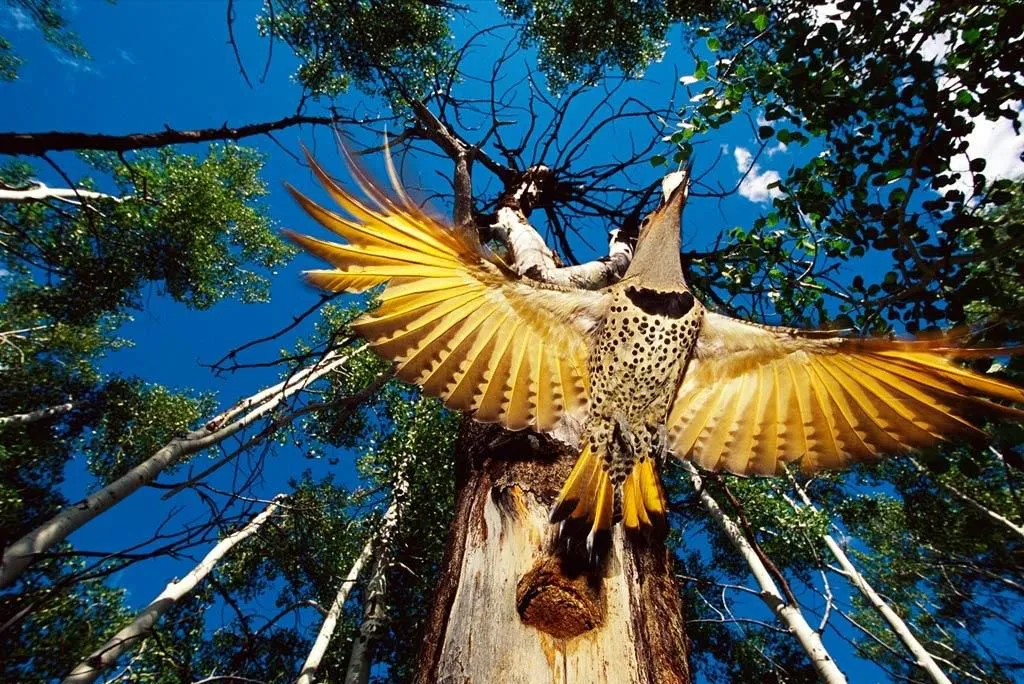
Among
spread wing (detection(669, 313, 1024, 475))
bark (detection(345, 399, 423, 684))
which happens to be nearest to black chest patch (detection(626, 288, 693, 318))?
spread wing (detection(669, 313, 1024, 475))

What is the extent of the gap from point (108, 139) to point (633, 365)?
6.98ft

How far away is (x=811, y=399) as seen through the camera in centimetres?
216

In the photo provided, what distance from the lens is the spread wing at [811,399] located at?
6.31 feet

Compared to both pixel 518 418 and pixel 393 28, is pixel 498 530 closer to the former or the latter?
pixel 518 418

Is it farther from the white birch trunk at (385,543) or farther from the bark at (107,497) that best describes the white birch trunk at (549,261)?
the white birch trunk at (385,543)

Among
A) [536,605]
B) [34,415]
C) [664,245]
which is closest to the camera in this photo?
[536,605]

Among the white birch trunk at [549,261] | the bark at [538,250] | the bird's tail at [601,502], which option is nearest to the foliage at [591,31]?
the bark at [538,250]

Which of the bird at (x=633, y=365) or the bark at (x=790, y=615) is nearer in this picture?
the bird at (x=633, y=365)

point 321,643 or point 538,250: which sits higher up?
point 538,250

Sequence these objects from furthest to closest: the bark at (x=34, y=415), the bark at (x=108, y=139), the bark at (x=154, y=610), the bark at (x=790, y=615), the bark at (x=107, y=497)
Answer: the bark at (x=34, y=415) < the bark at (x=790, y=615) < the bark at (x=107, y=497) < the bark at (x=154, y=610) < the bark at (x=108, y=139)

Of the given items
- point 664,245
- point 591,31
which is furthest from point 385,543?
point 591,31

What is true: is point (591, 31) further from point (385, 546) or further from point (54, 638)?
point (54, 638)

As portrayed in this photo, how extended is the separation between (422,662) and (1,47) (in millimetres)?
10664

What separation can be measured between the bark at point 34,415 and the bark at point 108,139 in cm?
842
